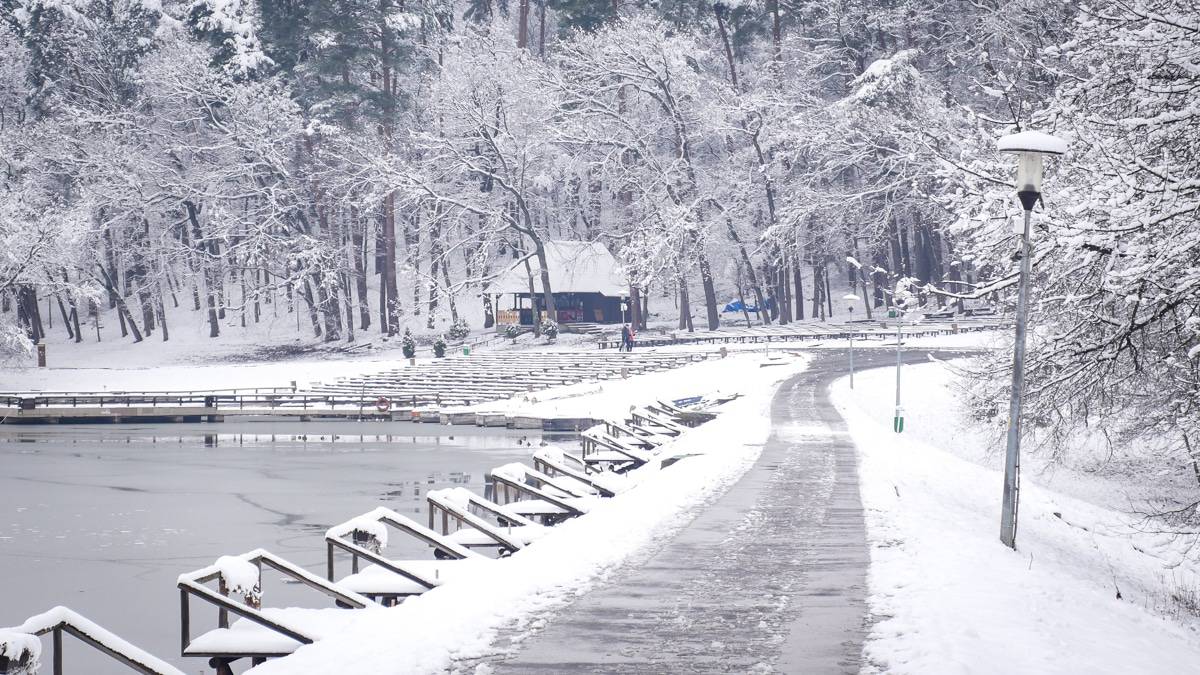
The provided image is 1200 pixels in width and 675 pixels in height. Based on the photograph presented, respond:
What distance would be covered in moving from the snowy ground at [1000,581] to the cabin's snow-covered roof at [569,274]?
5296 cm

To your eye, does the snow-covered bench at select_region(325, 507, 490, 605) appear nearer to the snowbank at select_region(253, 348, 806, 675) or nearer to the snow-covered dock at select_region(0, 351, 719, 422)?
the snowbank at select_region(253, 348, 806, 675)

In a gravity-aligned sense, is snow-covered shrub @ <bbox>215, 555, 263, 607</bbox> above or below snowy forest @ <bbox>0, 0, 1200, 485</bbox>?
below

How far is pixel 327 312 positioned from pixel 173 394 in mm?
20940

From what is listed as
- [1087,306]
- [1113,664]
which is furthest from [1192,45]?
[1113,664]

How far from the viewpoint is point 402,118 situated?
81.8 m

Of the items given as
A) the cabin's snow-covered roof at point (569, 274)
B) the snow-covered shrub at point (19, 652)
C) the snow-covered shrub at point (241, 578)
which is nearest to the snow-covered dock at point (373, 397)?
the cabin's snow-covered roof at point (569, 274)

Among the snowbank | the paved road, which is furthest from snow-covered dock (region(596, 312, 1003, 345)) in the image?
the paved road

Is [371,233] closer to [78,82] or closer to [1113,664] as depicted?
[78,82]

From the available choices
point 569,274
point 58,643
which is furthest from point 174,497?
point 569,274

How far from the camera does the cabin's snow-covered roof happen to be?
77375mm

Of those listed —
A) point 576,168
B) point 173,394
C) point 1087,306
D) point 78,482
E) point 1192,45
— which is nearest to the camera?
point 1192,45

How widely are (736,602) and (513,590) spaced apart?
2.09 metres

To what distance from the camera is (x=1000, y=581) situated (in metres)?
11.4

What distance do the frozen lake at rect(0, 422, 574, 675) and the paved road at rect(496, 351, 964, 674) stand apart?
774 centimetres
